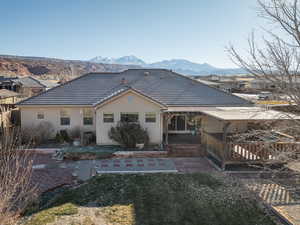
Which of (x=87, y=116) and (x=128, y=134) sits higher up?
(x=87, y=116)

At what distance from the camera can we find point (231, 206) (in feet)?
32.2

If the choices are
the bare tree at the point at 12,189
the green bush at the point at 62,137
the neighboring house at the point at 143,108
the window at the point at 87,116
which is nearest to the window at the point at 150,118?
the neighboring house at the point at 143,108

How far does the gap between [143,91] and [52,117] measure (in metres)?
8.22

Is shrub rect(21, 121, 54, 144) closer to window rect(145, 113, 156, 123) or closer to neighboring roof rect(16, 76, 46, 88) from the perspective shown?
window rect(145, 113, 156, 123)

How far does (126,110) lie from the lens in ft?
60.1

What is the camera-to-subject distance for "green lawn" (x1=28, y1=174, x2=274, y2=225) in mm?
8891

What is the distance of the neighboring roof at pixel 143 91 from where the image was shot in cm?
2006

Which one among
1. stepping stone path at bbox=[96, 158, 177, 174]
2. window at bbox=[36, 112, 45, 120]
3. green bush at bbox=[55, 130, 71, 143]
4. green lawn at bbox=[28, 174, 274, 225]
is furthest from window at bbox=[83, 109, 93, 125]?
green lawn at bbox=[28, 174, 274, 225]

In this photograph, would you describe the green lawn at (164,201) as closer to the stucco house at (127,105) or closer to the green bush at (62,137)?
the stucco house at (127,105)

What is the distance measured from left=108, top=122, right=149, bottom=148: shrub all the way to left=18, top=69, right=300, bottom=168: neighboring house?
1.82 ft

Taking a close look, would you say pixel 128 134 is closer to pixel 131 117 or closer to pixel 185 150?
pixel 131 117

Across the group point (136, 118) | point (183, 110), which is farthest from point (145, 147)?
point (183, 110)

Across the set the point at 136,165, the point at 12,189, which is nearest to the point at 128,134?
the point at 136,165

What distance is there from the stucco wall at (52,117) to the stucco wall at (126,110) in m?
Answer: 1.84
